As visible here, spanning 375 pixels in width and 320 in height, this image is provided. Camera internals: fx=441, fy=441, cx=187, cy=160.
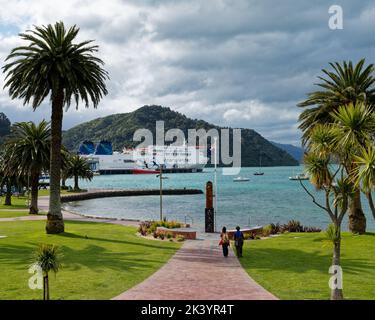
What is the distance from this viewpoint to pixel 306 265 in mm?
21891

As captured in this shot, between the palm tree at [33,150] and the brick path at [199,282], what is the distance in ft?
92.6

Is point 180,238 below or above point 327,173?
below

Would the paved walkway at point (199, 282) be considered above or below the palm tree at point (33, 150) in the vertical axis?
below

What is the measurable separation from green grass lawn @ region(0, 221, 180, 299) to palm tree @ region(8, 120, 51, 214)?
13094mm

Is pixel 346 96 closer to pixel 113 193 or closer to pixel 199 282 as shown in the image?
pixel 199 282

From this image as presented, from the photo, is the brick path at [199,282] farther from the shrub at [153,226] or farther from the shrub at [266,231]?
the shrub at [266,231]

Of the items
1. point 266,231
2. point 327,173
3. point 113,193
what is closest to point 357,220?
point 266,231

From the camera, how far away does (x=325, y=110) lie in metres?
33.0

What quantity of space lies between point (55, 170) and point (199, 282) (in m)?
17.3

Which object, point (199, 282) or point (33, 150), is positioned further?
point (33, 150)

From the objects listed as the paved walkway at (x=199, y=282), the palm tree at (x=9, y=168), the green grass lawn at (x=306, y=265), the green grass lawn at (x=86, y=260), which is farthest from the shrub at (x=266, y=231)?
the palm tree at (x=9, y=168)

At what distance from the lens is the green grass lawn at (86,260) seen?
16.0m

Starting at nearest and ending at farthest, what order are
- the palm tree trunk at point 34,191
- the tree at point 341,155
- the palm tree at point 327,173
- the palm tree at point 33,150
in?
the tree at point 341,155 < the palm tree at point 327,173 < the palm tree at point 33,150 < the palm tree trunk at point 34,191
